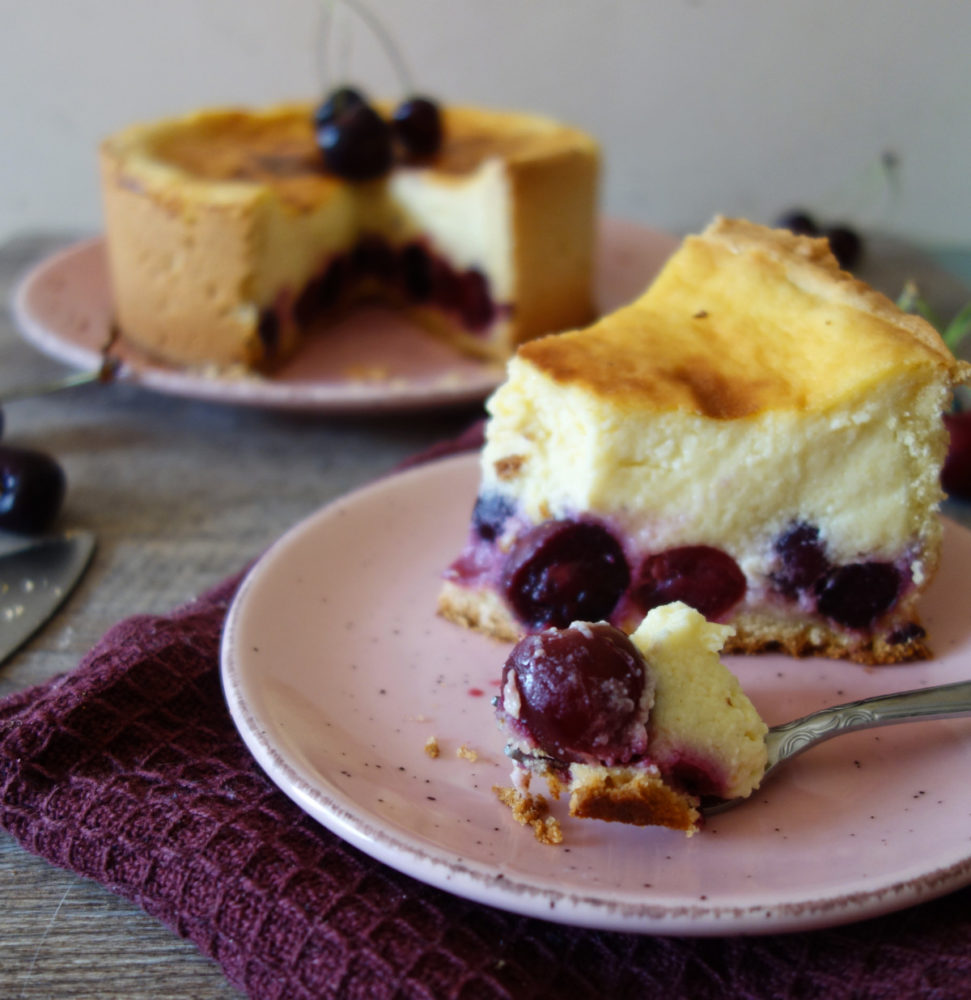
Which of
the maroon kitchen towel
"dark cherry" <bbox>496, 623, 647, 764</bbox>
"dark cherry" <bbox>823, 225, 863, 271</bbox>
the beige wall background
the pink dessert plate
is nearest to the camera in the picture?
the maroon kitchen towel

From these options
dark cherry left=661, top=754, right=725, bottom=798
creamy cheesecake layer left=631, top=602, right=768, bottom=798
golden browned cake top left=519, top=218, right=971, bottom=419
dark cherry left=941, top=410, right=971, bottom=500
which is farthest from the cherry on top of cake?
dark cherry left=661, top=754, right=725, bottom=798

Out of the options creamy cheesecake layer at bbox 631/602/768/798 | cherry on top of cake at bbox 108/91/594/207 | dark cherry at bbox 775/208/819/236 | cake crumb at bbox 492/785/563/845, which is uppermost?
cherry on top of cake at bbox 108/91/594/207

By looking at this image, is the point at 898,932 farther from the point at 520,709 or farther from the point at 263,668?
the point at 263,668

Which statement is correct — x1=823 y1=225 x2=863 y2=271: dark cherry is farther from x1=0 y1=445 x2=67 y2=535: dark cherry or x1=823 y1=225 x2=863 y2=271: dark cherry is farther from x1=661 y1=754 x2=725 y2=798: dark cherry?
x1=661 y1=754 x2=725 y2=798: dark cherry

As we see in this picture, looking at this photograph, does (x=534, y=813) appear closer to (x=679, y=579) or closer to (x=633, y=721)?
(x=633, y=721)

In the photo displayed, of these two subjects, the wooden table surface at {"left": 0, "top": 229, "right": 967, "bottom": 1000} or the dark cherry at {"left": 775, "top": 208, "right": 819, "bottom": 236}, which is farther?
the dark cherry at {"left": 775, "top": 208, "right": 819, "bottom": 236}
